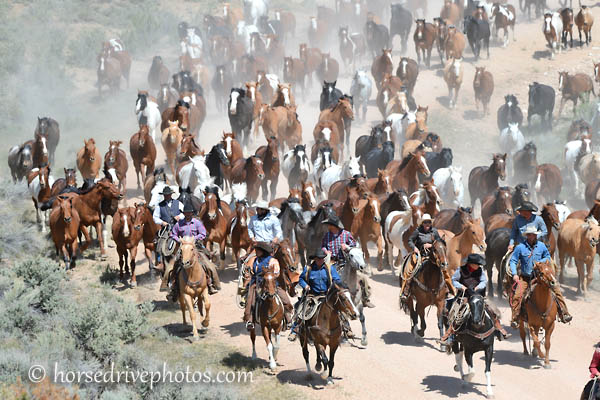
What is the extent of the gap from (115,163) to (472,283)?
46.1 ft

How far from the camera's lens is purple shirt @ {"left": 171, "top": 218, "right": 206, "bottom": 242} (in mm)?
14984

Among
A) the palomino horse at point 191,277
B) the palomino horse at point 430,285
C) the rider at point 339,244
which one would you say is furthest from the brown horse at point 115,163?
the palomino horse at point 430,285

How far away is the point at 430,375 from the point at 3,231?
41.0 feet

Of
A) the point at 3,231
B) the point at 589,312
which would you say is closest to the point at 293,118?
the point at 3,231

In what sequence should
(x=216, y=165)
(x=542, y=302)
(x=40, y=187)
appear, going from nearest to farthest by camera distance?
(x=542, y=302), (x=40, y=187), (x=216, y=165)

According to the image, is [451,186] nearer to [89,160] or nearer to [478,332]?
[478,332]

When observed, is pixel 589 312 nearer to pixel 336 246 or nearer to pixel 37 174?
pixel 336 246

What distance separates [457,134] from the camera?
33.6m

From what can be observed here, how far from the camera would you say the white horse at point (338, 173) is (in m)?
22.5

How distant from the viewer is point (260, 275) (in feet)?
41.5

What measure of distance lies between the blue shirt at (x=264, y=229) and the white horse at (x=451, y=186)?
8.58 m

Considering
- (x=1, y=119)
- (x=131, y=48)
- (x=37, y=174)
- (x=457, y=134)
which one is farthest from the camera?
(x=131, y=48)

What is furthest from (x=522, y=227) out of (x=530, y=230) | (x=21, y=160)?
(x=21, y=160)

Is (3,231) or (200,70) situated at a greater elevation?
(200,70)
